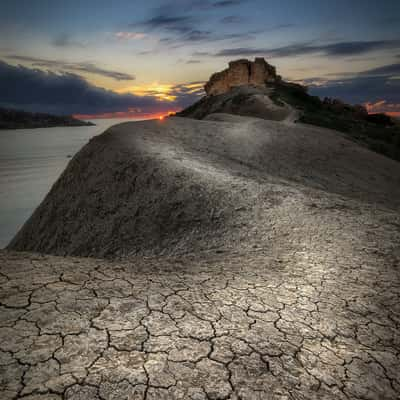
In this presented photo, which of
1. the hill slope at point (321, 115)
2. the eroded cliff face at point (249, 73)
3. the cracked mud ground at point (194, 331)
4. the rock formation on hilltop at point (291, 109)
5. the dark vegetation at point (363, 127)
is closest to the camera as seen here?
the cracked mud ground at point (194, 331)

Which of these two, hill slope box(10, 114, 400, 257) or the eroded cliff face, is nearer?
hill slope box(10, 114, 400, 257)

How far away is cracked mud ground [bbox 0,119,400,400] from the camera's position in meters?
2.02

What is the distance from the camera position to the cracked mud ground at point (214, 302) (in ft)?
6.63

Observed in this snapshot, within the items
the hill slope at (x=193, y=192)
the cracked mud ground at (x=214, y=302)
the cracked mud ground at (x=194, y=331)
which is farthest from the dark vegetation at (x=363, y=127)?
the cracked mud ground at (x=194, y=331)

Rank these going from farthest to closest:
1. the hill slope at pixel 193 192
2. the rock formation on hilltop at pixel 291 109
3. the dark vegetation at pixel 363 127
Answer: the rock formation on hilltop at pixel 291 109 < the dark vegetation at pixel 363 127 < the hill slope at pixel 193 192

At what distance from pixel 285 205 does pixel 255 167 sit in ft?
12.0

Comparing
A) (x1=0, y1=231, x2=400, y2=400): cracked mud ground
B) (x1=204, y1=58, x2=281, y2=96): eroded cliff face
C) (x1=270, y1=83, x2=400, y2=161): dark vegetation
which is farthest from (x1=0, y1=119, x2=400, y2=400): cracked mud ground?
(x1=204, y1=58, x2=281, y2=96): eroded cliff face

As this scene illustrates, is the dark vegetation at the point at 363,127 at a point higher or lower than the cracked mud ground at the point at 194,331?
higher

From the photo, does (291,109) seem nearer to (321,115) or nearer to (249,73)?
(321,115)

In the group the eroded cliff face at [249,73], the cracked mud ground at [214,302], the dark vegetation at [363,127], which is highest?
the eroded cliff face at [249,73]

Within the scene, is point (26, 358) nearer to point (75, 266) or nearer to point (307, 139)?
point (75, 266)

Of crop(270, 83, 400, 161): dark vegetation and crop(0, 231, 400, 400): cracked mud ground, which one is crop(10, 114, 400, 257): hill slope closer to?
crop(0, 231, 400, 400): cracked mud ground

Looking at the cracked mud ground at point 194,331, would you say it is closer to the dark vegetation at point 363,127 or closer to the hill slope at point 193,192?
the hill slope at point 193,192

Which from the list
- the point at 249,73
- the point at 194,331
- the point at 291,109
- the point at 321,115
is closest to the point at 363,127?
the point at 321,115
